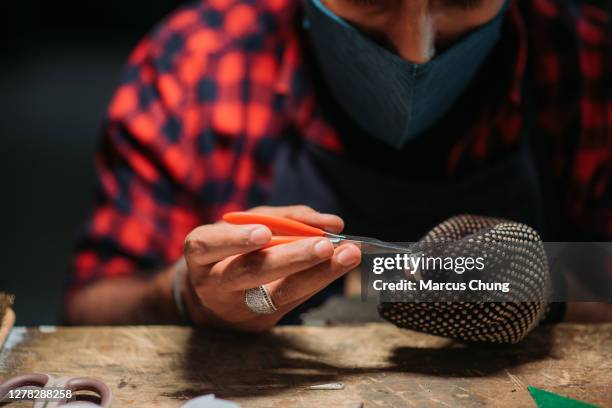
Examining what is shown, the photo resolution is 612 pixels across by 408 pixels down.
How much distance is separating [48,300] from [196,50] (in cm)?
83

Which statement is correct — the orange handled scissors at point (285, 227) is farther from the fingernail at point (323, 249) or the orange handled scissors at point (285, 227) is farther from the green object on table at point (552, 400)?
the green object on table at point (552, 400)

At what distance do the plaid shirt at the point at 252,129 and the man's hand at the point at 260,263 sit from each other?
0.23m

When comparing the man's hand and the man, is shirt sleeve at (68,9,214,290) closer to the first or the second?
the man

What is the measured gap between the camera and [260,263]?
1.60 feet

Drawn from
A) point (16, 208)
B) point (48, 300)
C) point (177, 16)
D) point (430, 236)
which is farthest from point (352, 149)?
point (16, 208)

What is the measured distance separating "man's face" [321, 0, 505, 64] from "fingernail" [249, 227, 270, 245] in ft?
0.78

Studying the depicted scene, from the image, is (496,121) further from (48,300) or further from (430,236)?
(48,300)

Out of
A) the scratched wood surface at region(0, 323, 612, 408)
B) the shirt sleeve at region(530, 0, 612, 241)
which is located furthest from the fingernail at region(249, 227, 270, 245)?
the shirt sleeve at region(530, 0, 612, 241)

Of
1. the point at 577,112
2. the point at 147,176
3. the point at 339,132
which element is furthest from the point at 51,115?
the point at 577,112

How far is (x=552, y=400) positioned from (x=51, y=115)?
1818 mm

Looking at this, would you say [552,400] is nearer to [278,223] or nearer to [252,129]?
[278,223]

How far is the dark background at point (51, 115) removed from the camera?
156 centimetres

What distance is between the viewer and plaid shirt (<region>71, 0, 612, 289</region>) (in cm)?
76

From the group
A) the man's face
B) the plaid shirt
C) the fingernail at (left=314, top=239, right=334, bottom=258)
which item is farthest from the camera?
the plaid shirt
